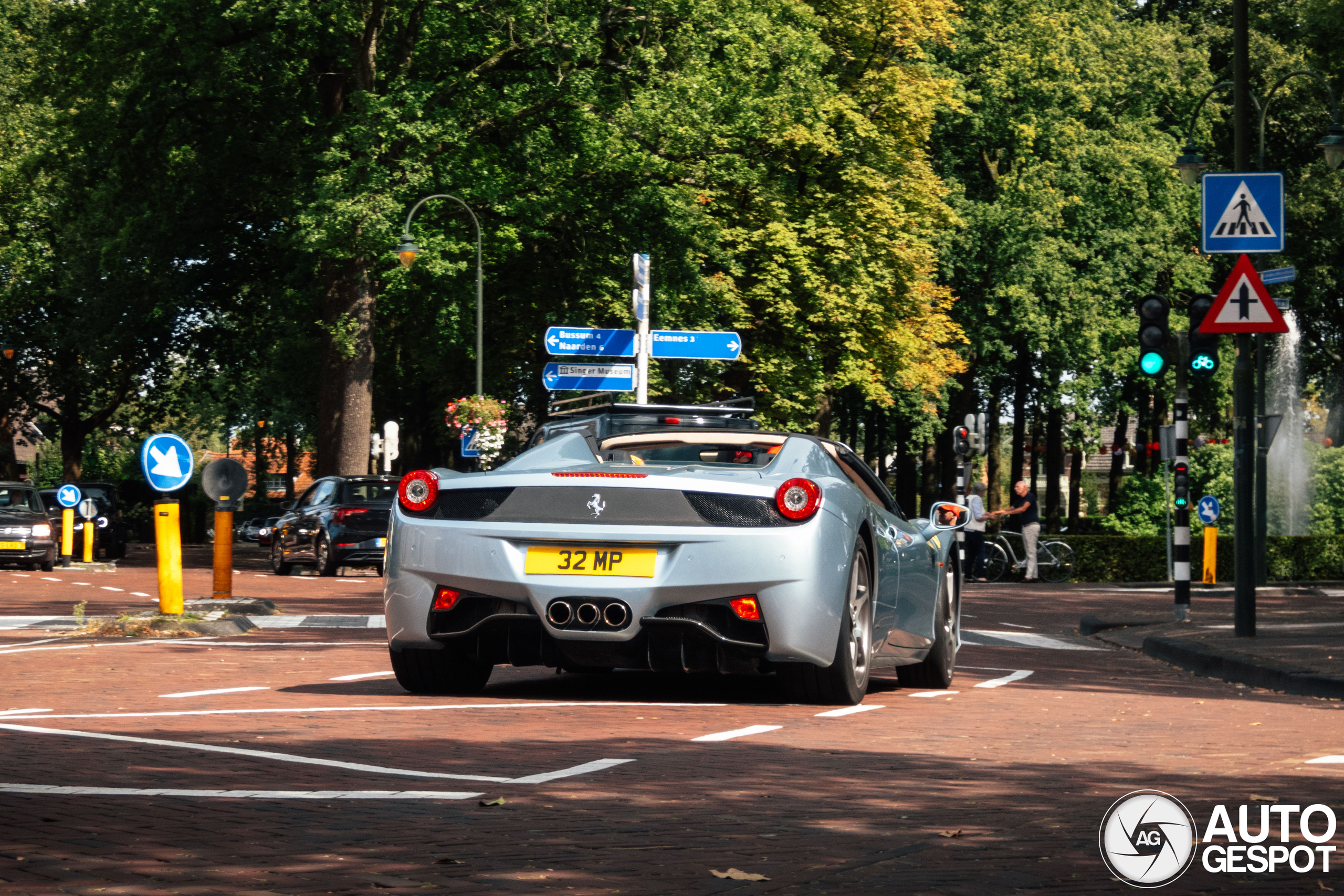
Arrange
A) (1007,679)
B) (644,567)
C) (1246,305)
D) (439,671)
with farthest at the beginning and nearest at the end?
(1246,305)
(1007,679)
(439,671)
(644,567)

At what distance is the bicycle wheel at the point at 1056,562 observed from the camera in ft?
98.8

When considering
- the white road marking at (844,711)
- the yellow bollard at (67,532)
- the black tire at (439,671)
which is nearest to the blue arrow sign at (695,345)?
the black tire at (439,671)

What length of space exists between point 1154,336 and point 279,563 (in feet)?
53.6

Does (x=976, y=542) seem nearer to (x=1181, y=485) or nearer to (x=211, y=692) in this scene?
(x=1181, y=485)

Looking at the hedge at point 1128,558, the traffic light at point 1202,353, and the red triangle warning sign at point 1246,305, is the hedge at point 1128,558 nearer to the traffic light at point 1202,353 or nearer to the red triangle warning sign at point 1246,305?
the traffic light at point 1202,353

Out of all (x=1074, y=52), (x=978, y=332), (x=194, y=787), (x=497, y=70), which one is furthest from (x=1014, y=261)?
(x=194, y=787)

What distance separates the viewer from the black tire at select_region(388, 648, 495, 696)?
28.9 feet

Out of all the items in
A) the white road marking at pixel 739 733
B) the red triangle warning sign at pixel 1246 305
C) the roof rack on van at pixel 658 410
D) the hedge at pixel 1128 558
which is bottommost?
the hedge at pixel 1128 558

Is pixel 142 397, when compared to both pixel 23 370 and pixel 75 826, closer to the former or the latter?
pixel 23 370

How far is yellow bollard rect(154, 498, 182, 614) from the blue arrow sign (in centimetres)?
593

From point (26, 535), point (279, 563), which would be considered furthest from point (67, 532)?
point (279, 563)

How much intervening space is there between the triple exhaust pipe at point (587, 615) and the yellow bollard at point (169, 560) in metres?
7.39

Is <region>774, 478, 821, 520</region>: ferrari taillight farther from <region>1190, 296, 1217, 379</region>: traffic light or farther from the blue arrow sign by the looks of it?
the blue arrow sign

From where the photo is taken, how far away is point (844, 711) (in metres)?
8.36
